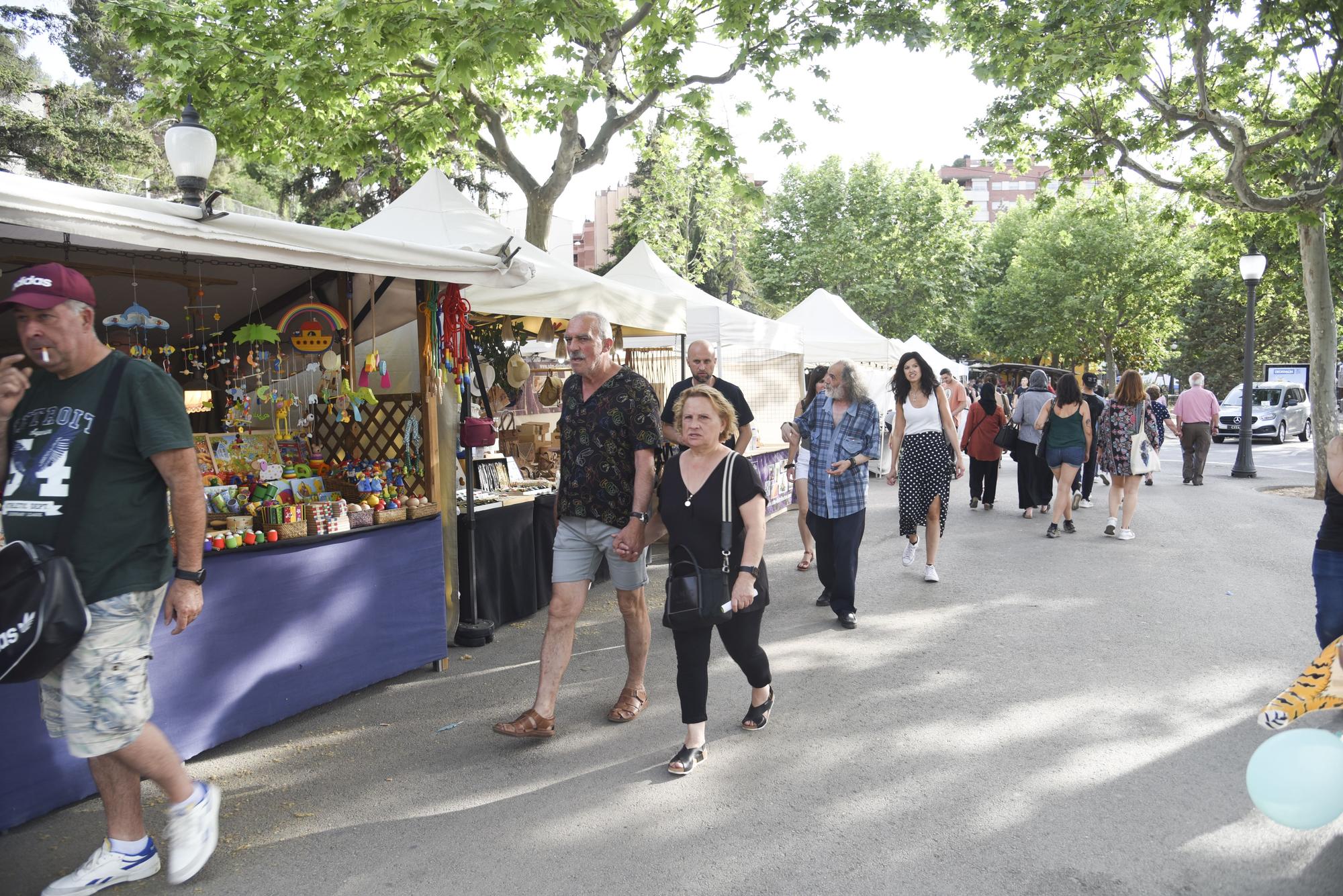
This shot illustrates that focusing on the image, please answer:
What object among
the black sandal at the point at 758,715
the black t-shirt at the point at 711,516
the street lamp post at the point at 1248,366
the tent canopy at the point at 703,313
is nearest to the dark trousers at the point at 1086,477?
the tent canopy at the point at 703,313

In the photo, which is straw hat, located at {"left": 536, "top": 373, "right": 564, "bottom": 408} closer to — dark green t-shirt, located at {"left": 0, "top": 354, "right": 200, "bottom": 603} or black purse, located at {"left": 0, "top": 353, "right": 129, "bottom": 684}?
dark green t-shirt, located at {"left": 0, "top": 354, "right": 200, "bottom": 603}

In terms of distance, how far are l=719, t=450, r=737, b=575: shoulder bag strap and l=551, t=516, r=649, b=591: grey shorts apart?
0.58 meters

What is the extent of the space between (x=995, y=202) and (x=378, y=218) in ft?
385

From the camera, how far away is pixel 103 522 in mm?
2875

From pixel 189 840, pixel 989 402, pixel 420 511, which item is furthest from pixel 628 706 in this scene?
pixel 989 402

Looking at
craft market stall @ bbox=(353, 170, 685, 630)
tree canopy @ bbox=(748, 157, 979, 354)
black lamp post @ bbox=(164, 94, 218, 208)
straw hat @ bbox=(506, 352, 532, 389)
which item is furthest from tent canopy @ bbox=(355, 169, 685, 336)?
tree canopy @ bbox=(748, 157, 979, 354)

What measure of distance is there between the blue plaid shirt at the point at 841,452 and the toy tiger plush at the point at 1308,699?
124 inches

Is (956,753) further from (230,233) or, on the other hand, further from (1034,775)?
(230,233)

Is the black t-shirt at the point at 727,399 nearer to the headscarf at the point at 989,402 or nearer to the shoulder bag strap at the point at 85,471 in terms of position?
the shoulder bag strap at the point at 85,471

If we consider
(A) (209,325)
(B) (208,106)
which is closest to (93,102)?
(B) (208,106)

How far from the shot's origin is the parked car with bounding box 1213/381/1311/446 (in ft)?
86.5

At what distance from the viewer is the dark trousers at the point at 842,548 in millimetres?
6184

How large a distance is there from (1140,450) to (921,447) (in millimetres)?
3642

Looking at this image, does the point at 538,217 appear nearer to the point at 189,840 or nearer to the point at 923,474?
the point at 923,474
